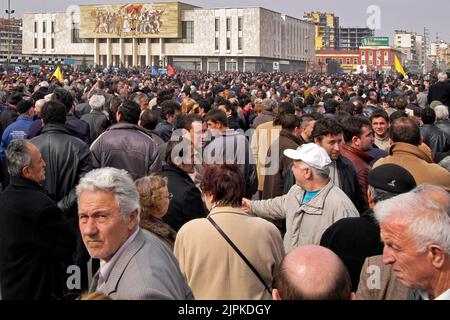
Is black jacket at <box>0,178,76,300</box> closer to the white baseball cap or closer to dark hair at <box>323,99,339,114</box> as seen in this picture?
the white baseball cap

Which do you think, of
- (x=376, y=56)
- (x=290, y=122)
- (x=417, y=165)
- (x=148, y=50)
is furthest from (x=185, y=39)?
(x=417, y=165)

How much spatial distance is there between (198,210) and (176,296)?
5.98 feet

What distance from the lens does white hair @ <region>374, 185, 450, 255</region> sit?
2.60m

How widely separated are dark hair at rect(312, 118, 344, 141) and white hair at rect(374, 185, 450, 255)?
8.20 feet

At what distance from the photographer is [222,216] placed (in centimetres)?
363

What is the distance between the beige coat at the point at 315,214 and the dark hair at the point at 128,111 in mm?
2573

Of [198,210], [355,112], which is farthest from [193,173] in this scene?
[355,112]

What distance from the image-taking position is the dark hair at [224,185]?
3.73m

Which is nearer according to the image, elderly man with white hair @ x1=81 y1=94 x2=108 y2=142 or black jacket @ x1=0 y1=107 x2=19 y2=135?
elderly man with white hair @ x1=81 y1=94 x2=108 y2=142

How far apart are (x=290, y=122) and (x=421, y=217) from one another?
4.29 m

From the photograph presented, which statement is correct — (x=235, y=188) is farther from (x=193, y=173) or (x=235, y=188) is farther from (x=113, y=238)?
(x=193, y=173)

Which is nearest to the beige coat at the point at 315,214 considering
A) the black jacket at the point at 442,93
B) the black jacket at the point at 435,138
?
the black jacket at the point at 435,138

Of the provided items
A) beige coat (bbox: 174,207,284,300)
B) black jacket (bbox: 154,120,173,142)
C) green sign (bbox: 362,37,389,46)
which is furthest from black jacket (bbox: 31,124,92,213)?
green sign (bbox: 362,37,389,46)

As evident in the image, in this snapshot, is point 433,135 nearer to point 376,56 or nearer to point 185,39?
point 185,39
